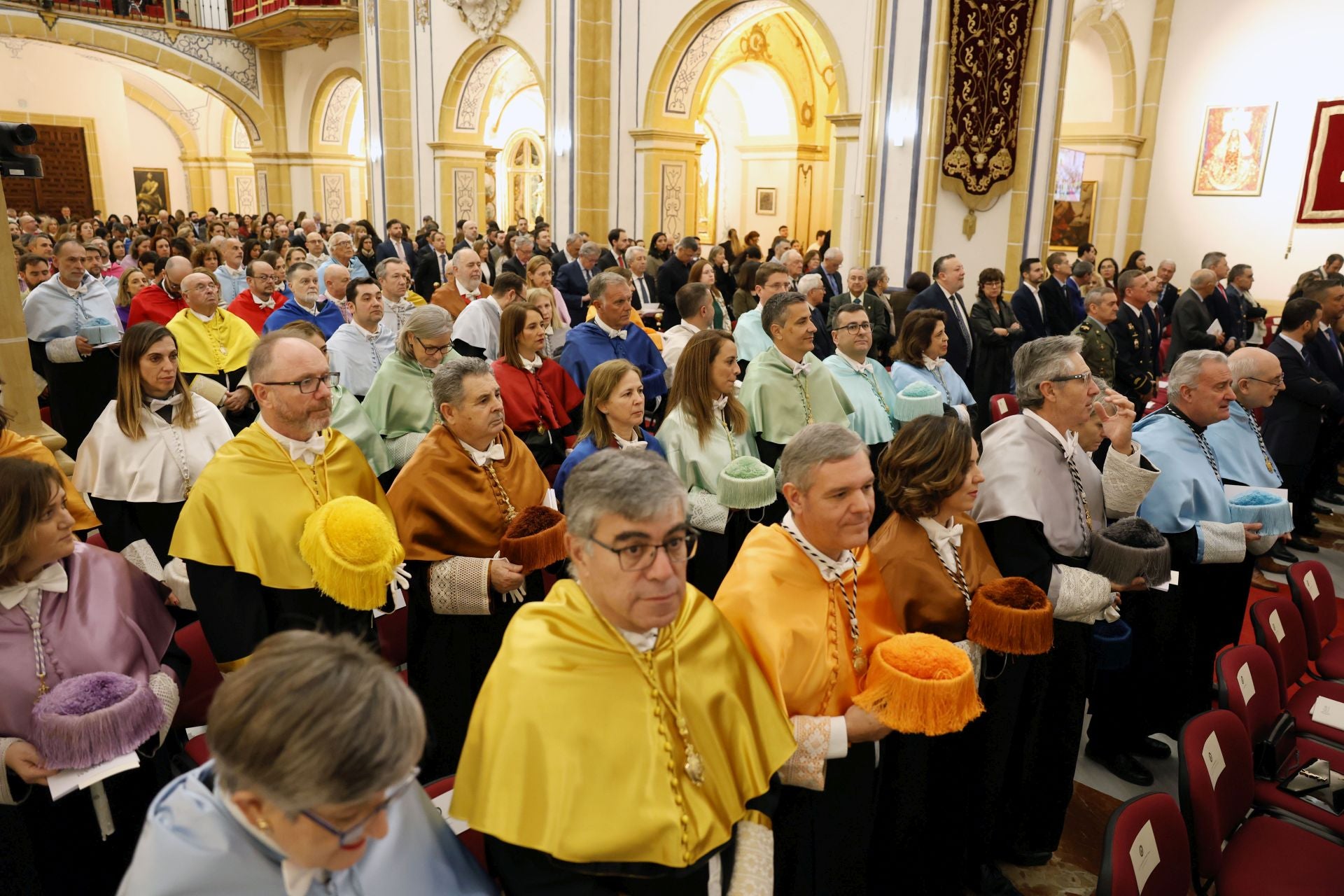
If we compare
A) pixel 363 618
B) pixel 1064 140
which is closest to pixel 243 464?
pixel 363 618

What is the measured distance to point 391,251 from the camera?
1302cm

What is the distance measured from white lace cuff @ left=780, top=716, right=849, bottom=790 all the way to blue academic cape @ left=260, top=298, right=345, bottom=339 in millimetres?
5268

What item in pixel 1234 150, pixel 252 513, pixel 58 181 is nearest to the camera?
pixel 252 513

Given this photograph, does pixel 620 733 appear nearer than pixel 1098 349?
Yes

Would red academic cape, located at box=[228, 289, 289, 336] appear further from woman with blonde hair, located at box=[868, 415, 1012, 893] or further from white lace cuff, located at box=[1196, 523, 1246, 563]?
white lace cuff, located at box=[1196, 523, 1246, 563]

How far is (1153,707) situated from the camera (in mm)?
4191

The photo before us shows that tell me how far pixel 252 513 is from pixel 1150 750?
4003mm

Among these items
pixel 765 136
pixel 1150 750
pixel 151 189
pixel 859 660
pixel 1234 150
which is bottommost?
pixel 1150 750

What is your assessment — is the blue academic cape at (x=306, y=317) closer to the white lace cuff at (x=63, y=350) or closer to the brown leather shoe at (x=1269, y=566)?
the white lace cuff at (x=63, y=350)

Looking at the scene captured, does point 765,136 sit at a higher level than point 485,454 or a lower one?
higher

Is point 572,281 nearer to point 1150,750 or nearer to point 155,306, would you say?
point 155,306

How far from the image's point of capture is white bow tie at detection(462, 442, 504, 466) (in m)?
3.38

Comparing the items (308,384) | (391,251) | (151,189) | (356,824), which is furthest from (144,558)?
(151,189)

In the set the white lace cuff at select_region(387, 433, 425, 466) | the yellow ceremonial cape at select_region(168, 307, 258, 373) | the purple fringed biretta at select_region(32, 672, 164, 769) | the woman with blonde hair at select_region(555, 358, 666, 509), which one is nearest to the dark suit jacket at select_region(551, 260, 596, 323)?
the yellow ceremonial cape at select_region(168, 307, 258, 373)
